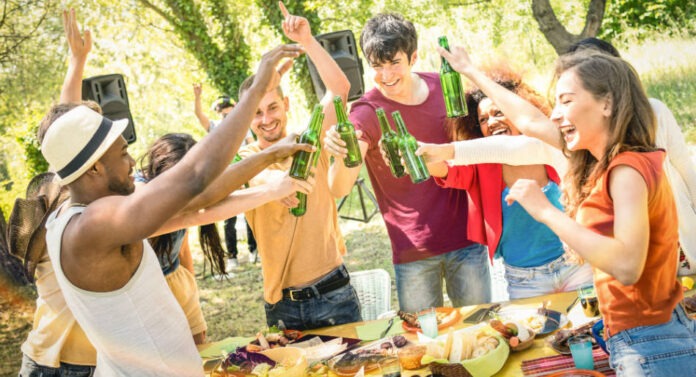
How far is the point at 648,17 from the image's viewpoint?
32.5 ft

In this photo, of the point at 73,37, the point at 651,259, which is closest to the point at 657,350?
the point at 651,259

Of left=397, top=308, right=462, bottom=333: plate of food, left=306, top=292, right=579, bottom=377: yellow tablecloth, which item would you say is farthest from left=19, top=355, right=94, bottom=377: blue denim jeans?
left=397, top=308, right=462, bottom=333: plate of food

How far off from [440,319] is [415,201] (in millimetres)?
603

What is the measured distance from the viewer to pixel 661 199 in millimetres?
1521

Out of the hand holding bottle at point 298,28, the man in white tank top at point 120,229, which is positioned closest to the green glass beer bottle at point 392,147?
the hand holding bottle at point 298,28

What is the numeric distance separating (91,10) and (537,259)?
12363mm

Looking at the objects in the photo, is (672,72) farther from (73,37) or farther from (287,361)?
(287,361)

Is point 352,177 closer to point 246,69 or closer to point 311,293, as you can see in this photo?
point 311,293

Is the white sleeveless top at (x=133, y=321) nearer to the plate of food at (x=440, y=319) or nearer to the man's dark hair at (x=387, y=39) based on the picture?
the plate of food at (x=440, y=319)

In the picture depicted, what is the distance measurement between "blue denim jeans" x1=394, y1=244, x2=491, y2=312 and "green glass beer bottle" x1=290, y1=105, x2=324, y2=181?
94cm

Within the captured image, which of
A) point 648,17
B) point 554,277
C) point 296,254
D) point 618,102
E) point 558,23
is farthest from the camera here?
point 648,17

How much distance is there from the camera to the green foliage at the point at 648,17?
9703 mm

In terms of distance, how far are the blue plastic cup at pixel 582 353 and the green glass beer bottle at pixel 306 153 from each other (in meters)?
0.95

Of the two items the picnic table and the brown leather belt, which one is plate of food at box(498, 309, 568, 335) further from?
the brown leather belt
